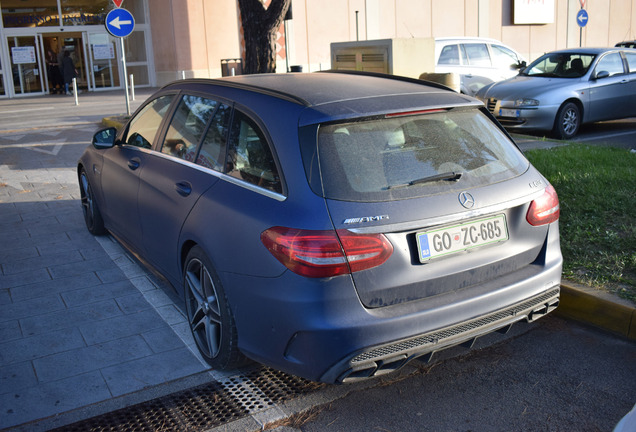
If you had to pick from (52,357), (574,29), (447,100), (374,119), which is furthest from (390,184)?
(574,29)

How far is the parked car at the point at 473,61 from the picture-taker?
14555mm

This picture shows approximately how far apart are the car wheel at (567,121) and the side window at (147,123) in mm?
8545

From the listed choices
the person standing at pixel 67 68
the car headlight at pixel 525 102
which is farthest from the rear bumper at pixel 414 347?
the person standing at pixel 67 68

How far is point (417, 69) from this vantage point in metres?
11.6

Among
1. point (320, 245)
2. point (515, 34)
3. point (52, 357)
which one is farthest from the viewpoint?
point (515, 34)

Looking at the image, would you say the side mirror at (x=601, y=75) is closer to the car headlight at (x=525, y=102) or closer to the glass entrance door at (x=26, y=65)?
the car headlight at (x=525, y=102)

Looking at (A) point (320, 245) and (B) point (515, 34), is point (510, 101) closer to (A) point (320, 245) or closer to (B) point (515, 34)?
(A) point (320, 245)

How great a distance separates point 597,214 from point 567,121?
6.52 metres

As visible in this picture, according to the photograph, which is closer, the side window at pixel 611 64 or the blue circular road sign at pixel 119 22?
the side window at pixel 611 64

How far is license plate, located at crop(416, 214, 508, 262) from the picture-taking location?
3.08 m

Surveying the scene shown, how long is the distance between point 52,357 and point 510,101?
967 cm

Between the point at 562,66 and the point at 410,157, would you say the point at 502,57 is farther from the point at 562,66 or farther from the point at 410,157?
the point at 410,157

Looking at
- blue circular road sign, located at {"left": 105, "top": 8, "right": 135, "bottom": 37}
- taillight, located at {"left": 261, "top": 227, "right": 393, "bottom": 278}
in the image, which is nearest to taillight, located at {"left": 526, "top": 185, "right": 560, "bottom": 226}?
taillight, located at {"left": 261, "top": 227, "right": 393, "bottom": 278}

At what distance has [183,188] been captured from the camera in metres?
3.96
